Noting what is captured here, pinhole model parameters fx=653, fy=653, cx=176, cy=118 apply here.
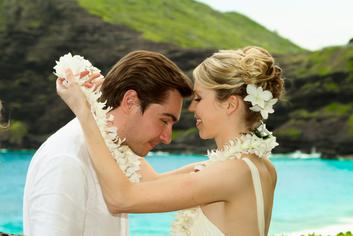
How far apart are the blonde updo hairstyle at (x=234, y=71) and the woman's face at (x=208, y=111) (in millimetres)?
32

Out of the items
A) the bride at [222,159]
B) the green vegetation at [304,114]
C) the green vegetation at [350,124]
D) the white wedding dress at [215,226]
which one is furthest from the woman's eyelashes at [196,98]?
the green vegetation at [304,114]

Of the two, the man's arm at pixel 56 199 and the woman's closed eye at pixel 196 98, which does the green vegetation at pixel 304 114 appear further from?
the man's arm at pixel 56 199

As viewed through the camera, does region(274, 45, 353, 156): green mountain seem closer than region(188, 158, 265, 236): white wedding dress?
No

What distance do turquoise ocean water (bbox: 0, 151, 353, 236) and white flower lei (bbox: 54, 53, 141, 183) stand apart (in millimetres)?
24023

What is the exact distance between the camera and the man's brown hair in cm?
303

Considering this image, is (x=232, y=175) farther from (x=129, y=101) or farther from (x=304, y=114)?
(x=304, y=114)

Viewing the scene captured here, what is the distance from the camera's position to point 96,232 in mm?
2666

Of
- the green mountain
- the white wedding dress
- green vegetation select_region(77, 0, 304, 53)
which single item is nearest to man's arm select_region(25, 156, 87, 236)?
the white wedding dress

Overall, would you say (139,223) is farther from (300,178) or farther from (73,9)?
(73,9)

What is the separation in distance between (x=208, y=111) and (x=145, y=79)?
1.10 ft

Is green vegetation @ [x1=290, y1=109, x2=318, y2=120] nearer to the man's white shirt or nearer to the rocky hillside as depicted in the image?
the rocky hillside

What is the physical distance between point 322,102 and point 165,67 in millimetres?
49849

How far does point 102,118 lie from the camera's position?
2924mm

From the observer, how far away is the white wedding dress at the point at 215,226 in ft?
9.75
